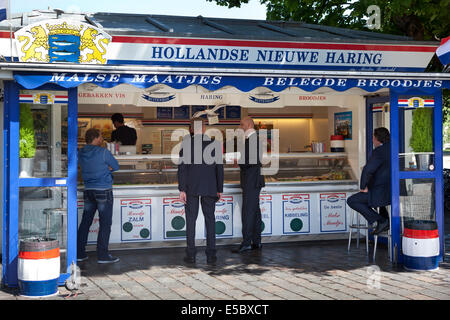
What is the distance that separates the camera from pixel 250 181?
851 centimetres

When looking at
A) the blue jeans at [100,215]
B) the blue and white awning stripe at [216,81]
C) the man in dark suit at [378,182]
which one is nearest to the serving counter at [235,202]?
the blue jeans at [100,215]

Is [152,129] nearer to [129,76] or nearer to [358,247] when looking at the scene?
[358,247]

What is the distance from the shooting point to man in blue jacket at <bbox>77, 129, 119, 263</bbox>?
7.74 meters

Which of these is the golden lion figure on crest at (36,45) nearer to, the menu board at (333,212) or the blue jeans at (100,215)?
the blue jeans at (100,215)

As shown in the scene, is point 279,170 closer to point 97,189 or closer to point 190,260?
point 190,260

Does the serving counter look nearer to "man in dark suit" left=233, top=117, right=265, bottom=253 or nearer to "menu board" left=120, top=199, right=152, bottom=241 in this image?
"menu board" left=120, top=199, right=152, bottom=241

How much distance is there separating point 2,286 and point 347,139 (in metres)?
5.93

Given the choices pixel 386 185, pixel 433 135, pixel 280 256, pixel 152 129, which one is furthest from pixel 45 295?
pixel 152 129

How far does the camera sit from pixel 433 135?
7930mm

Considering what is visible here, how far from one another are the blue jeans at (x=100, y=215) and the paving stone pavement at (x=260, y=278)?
24 cm

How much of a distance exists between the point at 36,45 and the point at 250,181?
3.59 meters

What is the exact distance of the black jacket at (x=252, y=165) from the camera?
27.6 ft

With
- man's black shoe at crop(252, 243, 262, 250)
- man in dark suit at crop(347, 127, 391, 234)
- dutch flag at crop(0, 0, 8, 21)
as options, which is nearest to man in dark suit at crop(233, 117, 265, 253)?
man's black shoe at crop(252, 243, 262, 250)

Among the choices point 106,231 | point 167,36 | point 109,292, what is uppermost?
point 167,36
